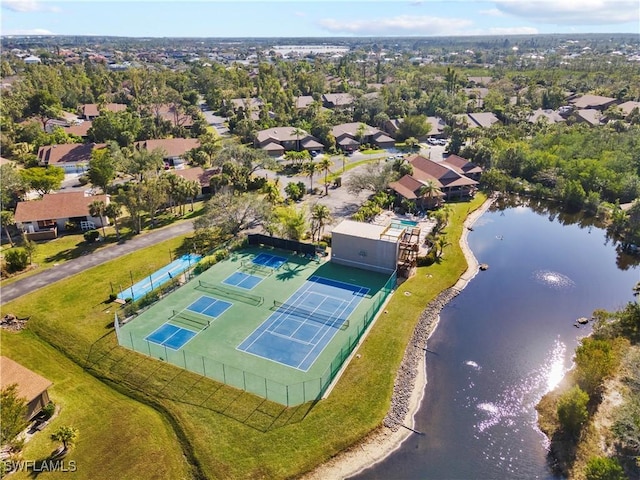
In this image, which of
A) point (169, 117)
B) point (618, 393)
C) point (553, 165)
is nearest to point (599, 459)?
point (618, 393)

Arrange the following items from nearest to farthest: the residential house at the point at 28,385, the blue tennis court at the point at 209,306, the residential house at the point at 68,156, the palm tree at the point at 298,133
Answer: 1. the residential house at the point at 28,385
2. the blue tennis court at the point at 209,306
3. the residential house at the point at 68,156
4. the palm tree at the point at 298,133

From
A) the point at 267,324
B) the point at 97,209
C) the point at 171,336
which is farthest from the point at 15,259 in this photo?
the point at 267,324

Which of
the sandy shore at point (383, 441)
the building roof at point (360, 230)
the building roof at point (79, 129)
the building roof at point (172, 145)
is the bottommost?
the sandy shore at point (383, 441)

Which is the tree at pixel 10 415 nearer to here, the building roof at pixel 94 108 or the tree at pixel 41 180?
the tree at pixel 41 180

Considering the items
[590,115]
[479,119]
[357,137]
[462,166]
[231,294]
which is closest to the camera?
[231,294]

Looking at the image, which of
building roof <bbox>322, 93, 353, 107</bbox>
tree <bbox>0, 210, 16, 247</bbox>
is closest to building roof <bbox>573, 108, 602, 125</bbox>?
building roof <bbox>322, 93, 353, 107</bbox>

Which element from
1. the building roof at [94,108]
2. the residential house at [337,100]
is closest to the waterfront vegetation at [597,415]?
the residential house at [337,100]

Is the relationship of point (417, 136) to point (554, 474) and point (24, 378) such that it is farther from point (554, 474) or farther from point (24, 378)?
point (24, 378)

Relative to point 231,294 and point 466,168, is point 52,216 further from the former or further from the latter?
point 466,168
